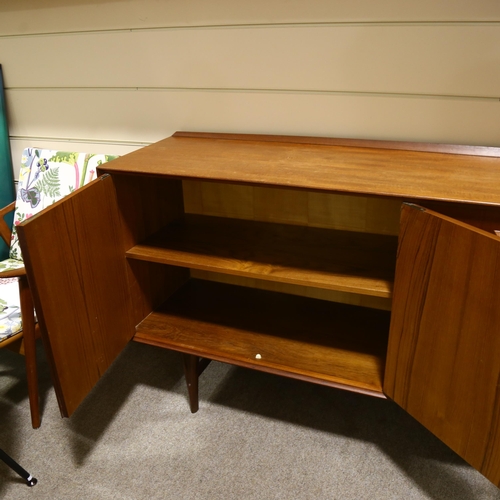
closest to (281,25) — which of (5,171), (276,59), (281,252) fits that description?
(276,59)

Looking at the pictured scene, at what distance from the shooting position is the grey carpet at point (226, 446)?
1.31m

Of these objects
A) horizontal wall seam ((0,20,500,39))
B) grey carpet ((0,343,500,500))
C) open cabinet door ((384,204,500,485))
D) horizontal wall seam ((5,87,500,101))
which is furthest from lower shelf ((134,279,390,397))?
horizontal wall seam ((0,20,500,39))

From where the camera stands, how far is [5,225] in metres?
1.78

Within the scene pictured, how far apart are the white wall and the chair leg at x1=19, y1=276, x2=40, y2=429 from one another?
26.1 inches

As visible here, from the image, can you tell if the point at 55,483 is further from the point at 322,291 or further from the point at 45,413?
the point at 322,291

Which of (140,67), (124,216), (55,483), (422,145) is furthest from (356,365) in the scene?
(140,67)

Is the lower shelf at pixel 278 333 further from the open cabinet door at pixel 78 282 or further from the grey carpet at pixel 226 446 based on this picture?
the grey carpet at pixel 226 446

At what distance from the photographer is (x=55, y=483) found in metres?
1.34

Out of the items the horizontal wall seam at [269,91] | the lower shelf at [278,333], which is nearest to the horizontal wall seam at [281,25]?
the horizontal wall seam at [269,91]

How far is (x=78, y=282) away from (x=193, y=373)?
0.52 metres

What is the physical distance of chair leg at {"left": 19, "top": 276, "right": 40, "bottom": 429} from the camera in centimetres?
132

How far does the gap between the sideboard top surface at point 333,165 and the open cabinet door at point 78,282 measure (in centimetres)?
15

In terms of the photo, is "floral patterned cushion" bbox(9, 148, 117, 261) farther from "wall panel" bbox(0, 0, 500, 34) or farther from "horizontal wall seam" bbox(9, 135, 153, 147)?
"wall panel" bbox(0, 0, 500, 34)

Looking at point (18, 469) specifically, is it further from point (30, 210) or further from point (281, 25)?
point (281, 25)
